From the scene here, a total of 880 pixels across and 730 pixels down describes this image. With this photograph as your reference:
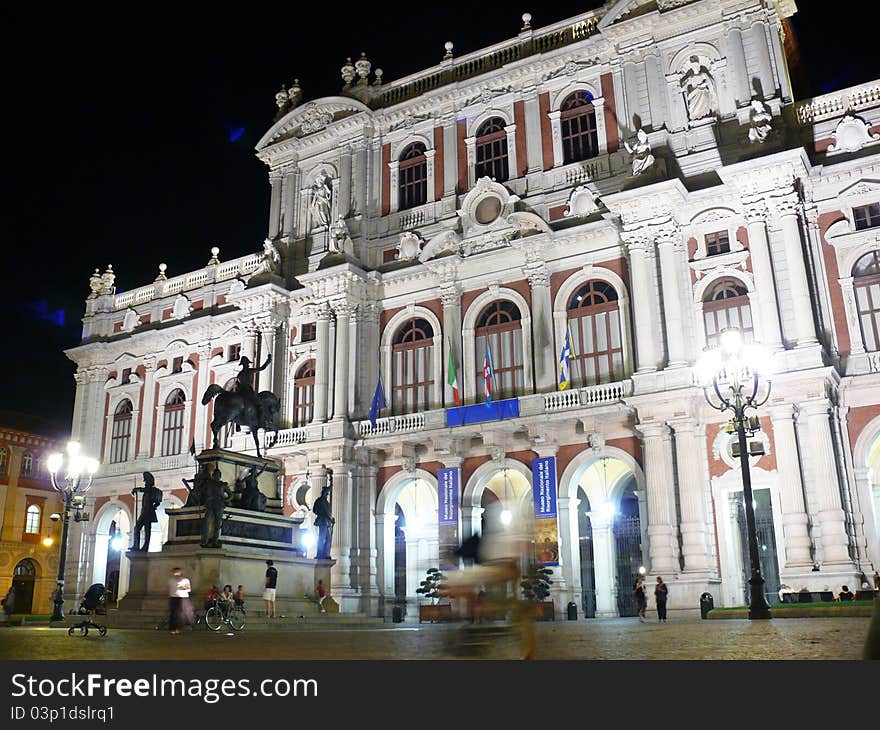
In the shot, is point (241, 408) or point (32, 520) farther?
point (32, 520)

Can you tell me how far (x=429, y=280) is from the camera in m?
29.3

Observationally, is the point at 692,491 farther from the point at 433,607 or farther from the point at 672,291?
the point at 433,607

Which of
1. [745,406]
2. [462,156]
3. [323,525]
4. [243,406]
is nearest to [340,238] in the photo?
[462,156]

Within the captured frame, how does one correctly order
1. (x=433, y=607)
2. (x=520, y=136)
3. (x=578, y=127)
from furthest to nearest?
(x=520, y=136) → (x=578, y=127) → (x=433, y=607)

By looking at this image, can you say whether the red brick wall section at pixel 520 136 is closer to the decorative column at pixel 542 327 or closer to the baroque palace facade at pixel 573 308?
the baroque palace facade at pixel 573 308

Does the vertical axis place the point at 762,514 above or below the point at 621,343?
below

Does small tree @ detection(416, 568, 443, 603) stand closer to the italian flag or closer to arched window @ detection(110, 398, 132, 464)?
the italian flag

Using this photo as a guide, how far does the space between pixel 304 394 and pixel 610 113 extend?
47.1 ft

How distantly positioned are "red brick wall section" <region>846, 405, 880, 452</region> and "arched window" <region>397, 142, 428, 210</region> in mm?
16230

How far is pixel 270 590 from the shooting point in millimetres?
18312

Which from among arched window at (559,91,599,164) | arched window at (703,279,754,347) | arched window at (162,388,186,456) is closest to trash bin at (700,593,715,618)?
arched window at (703,279,754,347)
